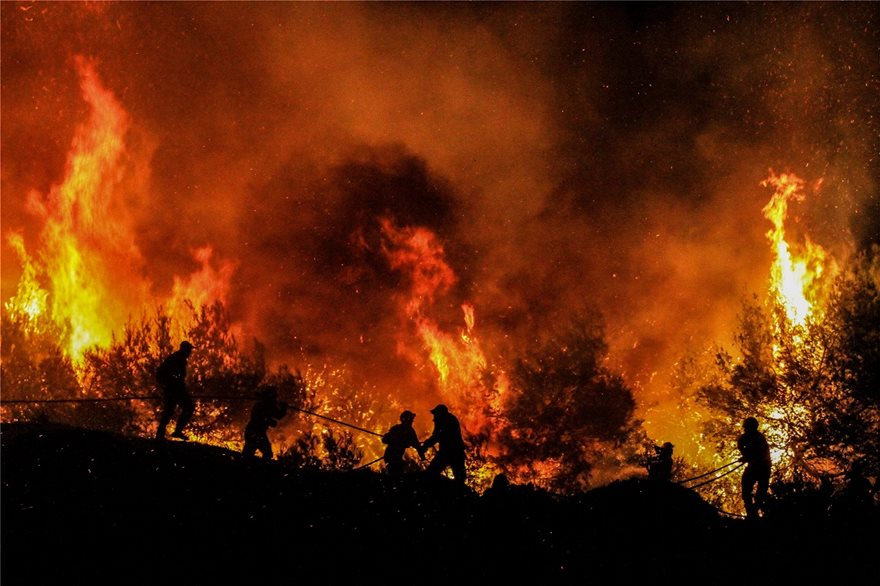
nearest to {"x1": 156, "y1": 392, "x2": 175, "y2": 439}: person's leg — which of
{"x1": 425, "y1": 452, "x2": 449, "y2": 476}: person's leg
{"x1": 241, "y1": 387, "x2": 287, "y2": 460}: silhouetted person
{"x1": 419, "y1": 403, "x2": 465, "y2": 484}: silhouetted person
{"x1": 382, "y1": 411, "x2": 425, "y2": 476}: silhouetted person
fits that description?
{"x1": 241, "y1": 387, "x2": 287, "y2": 460}: silhouetted person

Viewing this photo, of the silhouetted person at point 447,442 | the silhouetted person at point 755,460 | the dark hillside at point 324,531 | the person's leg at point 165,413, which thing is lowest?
the dark hillside at point 324,531

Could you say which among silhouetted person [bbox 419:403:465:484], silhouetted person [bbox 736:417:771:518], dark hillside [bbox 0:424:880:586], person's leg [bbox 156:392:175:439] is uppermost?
person's leg [bbox 156:392:175:439]

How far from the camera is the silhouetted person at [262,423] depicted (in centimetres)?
1323

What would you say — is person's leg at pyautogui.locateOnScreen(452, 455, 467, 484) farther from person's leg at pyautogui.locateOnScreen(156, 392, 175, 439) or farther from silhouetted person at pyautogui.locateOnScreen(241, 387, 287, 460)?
person's leg at pyautogui.locateOnScreen(156, 392, 175, 439)

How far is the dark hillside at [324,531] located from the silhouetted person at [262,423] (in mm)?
820

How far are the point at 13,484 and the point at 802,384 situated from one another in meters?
31.0

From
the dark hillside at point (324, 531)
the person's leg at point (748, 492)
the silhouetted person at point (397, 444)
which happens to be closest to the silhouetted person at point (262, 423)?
the dark hillside at point (324, 531)

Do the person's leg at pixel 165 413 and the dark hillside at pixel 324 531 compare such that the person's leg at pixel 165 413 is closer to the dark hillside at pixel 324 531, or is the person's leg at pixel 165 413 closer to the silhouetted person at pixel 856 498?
the dark hillside at pixel 324 531

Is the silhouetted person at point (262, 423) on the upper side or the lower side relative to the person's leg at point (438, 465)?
upper

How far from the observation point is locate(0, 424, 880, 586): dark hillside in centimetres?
741

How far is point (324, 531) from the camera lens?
344 inches

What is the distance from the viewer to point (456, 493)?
1198cm

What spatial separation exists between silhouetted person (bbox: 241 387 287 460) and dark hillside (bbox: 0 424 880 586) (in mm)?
820

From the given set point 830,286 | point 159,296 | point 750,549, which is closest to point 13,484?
point 750,549
